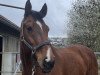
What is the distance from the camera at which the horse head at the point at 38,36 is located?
4344 millimetres

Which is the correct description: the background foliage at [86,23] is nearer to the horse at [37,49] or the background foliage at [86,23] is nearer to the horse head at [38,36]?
the horse at [37,49]

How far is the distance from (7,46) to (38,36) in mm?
10235

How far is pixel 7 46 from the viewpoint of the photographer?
14.7m

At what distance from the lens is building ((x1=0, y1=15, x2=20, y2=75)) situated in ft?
38.3

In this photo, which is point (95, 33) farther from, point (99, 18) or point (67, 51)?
point (67, 51)

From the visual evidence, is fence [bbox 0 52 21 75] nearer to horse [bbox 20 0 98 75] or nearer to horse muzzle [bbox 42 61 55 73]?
horse [bbox 20 0 98 75]

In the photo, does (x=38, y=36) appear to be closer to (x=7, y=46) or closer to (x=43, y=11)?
(x=43, y=11)

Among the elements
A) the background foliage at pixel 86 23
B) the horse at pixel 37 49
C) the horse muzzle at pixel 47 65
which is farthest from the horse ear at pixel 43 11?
the background foliage at pixel 86 23

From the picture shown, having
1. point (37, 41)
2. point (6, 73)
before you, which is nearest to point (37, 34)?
point (37, 41)

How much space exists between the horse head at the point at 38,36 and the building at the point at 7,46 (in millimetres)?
6616

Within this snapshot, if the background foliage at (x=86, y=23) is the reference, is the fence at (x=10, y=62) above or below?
below

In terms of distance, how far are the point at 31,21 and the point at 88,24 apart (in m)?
30.0

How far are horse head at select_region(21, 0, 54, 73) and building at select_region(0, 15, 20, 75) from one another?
6616 mm

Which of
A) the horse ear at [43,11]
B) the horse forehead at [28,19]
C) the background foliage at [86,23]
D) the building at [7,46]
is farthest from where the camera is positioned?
the background foliage at [86,23]
